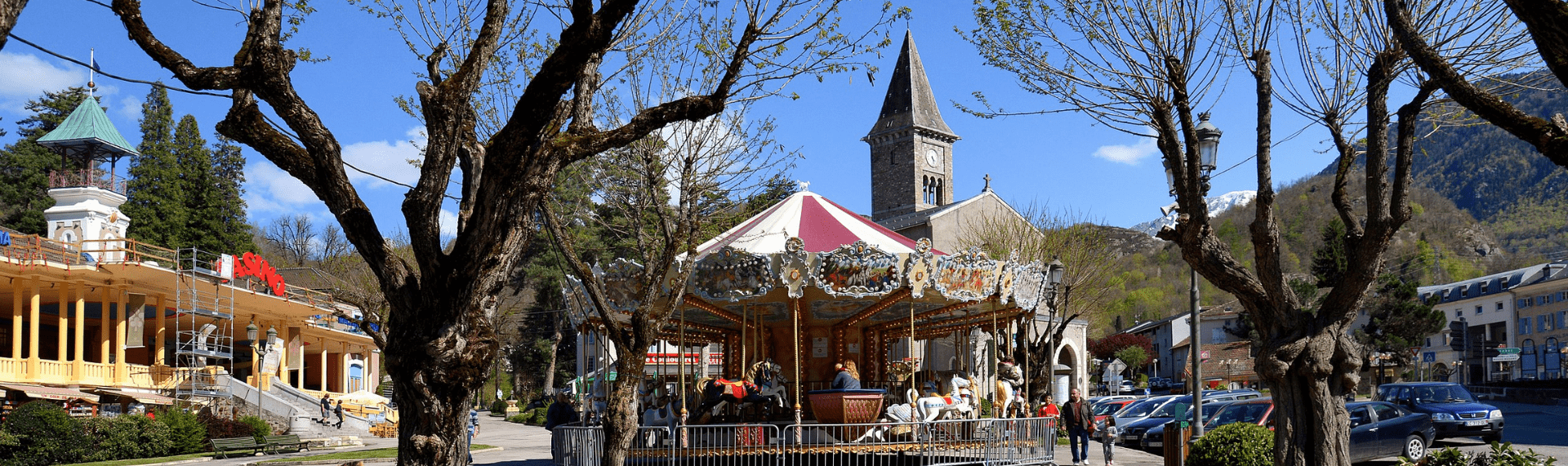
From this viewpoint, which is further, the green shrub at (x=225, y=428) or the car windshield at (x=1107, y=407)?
the car windshield at (x=1107, y=407)

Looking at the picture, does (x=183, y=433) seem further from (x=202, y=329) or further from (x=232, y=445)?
(x=202, y=329)

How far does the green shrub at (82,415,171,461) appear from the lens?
2514 centimetres

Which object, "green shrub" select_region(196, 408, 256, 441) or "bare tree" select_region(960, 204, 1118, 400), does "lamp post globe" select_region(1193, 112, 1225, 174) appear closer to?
"bare tree" select_region(960, 204, 1118, 400)

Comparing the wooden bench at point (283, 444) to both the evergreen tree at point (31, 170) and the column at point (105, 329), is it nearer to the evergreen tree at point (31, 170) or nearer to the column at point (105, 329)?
the column at point (105, 329)

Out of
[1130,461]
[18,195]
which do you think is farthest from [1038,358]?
[18,195]

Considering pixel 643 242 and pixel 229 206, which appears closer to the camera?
pixel 643 242

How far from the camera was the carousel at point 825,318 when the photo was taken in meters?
15.6

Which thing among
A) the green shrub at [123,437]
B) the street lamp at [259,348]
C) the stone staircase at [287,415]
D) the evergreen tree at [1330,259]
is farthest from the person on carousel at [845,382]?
the evergreen tree at [1330,259]

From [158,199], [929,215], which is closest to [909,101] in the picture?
[929,215]

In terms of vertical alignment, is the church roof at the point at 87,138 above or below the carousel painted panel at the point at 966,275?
above

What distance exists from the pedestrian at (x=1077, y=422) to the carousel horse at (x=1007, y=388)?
80.4 inches

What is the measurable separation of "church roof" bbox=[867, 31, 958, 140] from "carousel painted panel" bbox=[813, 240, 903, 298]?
193 feet

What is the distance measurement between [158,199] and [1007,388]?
4232cm

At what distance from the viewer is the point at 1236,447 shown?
13.9 meters
